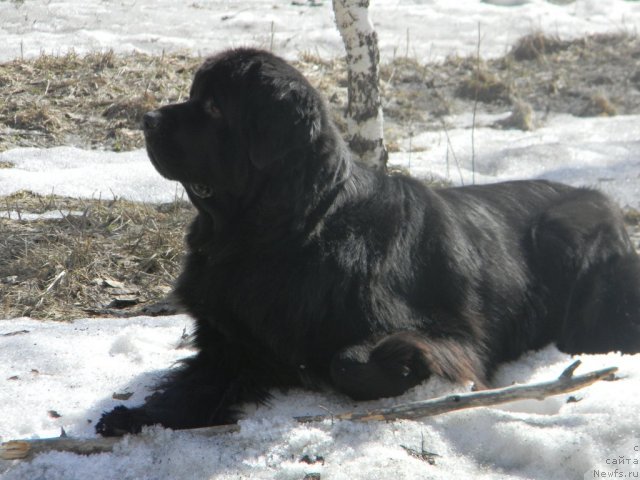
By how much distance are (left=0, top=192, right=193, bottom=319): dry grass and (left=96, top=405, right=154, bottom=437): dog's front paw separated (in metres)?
1.53

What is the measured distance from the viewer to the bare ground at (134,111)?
513 cm

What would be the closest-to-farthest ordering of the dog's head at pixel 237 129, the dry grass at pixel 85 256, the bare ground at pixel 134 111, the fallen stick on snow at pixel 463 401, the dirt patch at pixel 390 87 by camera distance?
the fallen stick on snow at pixel 463 401
the dog's head at pixel 237 129
the dry grass at pixel 85 256
the bare ground at pixel 134 111
the dirt patch at pixel 390 87

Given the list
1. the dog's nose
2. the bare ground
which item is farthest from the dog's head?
the bare ground

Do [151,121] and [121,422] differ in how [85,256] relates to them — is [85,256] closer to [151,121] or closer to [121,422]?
[151,121]

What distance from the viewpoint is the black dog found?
11.6 ft

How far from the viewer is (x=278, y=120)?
3.54 meters

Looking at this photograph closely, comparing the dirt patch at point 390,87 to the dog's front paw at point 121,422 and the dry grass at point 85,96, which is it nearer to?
the dry grass at point 85,96

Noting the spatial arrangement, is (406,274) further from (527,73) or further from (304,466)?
(527,73)

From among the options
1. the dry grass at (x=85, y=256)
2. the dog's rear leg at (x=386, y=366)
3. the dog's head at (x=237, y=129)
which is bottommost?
the dry grass at (x=85, y=256)

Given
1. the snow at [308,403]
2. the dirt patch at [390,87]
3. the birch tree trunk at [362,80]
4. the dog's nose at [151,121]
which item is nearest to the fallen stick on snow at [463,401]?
the snow at [308,403]

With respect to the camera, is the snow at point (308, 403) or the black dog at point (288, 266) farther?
the black dog at point (288, 266)

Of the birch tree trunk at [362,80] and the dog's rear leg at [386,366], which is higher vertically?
the birch tree trunk at [362,80]

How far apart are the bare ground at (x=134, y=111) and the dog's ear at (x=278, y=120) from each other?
5.59 ft

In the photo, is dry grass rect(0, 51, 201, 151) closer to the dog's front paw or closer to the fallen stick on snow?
the dog's front paw
